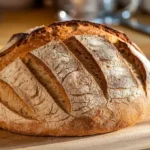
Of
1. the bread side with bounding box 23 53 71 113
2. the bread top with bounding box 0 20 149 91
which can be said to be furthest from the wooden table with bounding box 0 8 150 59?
the bread side with bounding box 23 53 71 113

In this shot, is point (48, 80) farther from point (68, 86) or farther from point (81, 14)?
point (81, 14)

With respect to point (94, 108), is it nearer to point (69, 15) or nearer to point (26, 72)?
point (26, 72)

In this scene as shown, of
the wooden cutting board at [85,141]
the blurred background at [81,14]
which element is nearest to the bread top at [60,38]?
the wooden cutting board at [85,141]

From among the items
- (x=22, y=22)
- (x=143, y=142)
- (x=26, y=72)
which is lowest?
(x=143, y=142)

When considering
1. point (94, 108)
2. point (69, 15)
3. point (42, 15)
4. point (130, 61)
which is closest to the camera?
point (94, 108)

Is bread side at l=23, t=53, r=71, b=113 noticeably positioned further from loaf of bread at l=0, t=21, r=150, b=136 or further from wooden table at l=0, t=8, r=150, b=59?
wooden table at l=0, t=8, r=150, b=59

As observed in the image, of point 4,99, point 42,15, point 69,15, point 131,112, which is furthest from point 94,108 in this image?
point 42,15

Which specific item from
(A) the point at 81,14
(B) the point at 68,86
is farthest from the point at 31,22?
(B) the point at 68,86
